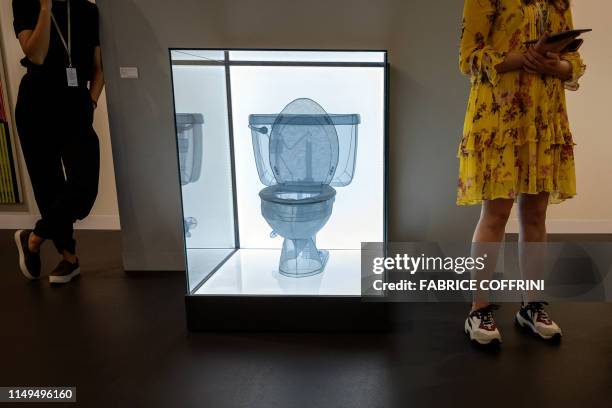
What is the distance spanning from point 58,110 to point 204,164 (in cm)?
88

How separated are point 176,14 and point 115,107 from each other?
1.92 ft

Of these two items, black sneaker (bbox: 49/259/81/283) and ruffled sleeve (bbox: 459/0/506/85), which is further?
black sneaker (bbox: 49/259/81/283)

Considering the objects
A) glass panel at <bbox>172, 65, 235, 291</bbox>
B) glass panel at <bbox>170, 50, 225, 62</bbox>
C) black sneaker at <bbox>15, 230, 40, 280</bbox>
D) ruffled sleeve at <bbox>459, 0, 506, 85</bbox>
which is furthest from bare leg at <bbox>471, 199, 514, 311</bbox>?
black sneaker at <bbox>15, 230, 40, 280</bbox>

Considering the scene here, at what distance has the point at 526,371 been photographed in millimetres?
1247

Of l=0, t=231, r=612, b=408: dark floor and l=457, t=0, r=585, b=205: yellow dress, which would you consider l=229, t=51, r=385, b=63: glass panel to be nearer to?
l=457, t=0, r=585, b=205: yellow dress

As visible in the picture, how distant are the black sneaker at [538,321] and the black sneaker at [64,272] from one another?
219 cm

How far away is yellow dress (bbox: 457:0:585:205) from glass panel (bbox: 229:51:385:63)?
0.43m

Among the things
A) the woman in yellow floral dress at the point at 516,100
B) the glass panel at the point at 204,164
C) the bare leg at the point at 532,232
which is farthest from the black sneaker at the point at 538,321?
the glass panel at the point at 204,164

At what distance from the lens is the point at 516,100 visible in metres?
1.22

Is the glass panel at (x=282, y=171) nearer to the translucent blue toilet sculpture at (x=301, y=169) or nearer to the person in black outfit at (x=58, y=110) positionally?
the translucent blue toilet sculpture at (x=301, y=169)

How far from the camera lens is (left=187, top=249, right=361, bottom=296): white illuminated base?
5.01 feet

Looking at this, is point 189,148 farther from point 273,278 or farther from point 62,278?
point 62,278

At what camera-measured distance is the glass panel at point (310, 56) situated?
1.59 meters

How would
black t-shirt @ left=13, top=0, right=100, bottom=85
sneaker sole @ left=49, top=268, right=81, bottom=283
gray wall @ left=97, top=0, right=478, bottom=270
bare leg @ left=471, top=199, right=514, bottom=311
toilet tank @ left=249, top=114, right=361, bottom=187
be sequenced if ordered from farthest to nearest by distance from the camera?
sneaker sole @ left=49, top=268, right=81, bottom=283
gray wall @ left=97, top=0, right=478, bottom=270
black t-shirt @ left=13, top=0, right=100, bottom=85
toilet tank @ left=249, top=114, right=361, bottom=187
bare leg @ left=471, top=199, right=514, bottom=311
